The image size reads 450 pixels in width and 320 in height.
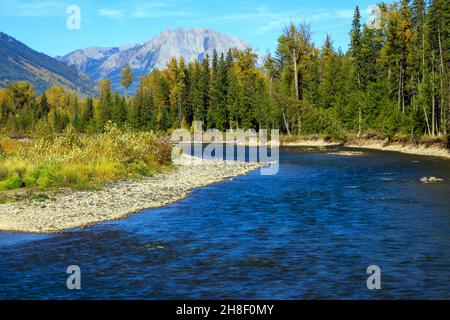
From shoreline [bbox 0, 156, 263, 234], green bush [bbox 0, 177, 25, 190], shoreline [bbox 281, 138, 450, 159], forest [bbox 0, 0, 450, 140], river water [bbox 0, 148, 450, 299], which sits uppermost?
forest [bbox 0, 0, 450, 140]

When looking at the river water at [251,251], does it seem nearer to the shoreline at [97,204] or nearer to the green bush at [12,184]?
the shoreline at [97,204]

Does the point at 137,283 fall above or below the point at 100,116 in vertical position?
below

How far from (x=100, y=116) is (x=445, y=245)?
118 metres

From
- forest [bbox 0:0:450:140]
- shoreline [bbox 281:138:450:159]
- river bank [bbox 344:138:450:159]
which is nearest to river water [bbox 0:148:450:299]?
forest [bbox 0:0:450:140]

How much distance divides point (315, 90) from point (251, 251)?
261 feet

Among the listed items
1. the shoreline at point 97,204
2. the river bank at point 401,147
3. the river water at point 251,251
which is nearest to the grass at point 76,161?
the shoreline at point 97,204

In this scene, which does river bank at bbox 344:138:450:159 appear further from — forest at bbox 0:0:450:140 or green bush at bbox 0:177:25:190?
green bush at bbox 0:177:25:190

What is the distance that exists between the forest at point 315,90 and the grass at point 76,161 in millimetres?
1943

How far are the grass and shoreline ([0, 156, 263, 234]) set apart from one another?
4.80 feet

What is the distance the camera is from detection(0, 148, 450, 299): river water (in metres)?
13.0

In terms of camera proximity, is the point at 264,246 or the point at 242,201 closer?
the point at 264,246

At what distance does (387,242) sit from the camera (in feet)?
58.3

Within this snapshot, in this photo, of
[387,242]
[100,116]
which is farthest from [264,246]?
[100,116]
